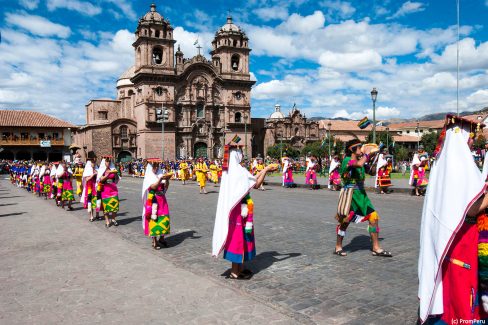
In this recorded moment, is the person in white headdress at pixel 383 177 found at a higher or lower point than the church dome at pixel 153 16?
lower

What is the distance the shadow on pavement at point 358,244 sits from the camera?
7195 mm

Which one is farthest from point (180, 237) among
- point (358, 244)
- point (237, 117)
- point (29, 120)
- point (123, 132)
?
point (29, 120)

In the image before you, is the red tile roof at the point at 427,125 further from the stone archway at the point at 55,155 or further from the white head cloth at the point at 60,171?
the white head cloth at the point at 60,171

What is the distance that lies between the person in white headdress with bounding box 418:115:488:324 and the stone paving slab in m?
1.55

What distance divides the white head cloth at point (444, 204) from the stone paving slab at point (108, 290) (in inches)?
58.6

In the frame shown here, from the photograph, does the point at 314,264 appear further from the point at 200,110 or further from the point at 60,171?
the point at 200,110

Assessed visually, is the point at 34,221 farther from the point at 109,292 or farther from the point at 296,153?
the point at 296,153

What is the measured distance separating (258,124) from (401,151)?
23.5m

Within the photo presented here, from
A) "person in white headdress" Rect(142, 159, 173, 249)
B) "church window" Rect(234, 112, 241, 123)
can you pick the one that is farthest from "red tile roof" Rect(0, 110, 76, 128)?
"person in white headdress" Rect(142, 159, 173, 249)

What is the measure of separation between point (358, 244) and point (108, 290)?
4532 mm

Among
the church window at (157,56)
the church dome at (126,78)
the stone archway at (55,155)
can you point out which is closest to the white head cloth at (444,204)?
the church window at (157,56)

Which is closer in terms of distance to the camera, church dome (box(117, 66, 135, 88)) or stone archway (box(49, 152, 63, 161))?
stone archway (box(49, 152, 63, 161))

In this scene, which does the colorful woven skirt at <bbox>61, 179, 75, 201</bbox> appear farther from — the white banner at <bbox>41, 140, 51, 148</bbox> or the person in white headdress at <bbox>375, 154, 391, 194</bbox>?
the white banner at <bbox>41, 140, 51, 148</bbox>

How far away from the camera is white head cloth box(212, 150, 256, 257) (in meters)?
5.53
